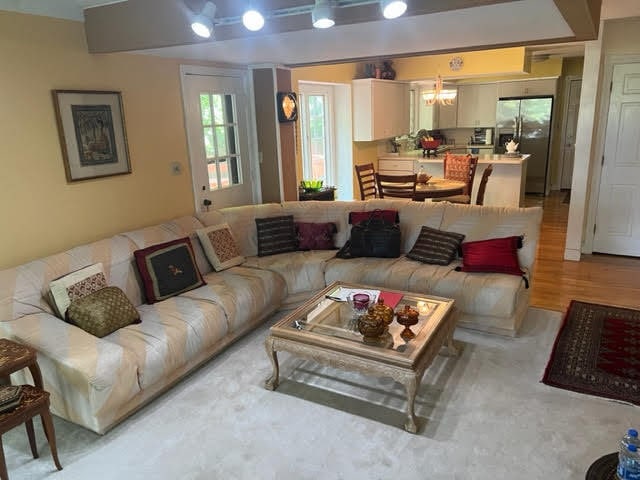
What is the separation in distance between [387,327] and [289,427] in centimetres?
77

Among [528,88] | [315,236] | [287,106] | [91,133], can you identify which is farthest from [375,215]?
[528,88]

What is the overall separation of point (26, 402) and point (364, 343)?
66.2 inches

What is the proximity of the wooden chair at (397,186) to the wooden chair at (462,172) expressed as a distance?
597mm

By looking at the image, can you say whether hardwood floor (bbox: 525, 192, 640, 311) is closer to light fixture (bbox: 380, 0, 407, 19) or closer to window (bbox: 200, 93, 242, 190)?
light fixture (bbox: 380, 0, 407, 19)

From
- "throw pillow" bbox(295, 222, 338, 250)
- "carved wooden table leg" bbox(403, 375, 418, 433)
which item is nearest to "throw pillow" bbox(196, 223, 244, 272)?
"throw pillow" bbox(295, 222, 338, 250)

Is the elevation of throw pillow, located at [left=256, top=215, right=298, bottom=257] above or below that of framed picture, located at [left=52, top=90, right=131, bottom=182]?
below

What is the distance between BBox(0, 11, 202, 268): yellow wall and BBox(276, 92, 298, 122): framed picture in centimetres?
114

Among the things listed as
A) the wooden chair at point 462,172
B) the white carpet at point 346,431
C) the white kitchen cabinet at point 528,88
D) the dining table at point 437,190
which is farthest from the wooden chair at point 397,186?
the white kitchen cabinet at point 528,88

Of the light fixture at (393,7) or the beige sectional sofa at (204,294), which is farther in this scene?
the beige sectional sofa at (204,294)

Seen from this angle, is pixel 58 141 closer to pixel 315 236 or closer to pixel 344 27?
pixel 344 27

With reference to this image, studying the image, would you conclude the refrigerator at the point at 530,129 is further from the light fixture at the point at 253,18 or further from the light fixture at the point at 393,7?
A: the light fixture at the point at 253,18

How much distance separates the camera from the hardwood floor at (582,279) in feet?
13.1

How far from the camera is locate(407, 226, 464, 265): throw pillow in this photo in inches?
148

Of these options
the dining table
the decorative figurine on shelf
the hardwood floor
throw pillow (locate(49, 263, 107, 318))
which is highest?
the decorative figurine on shelf
